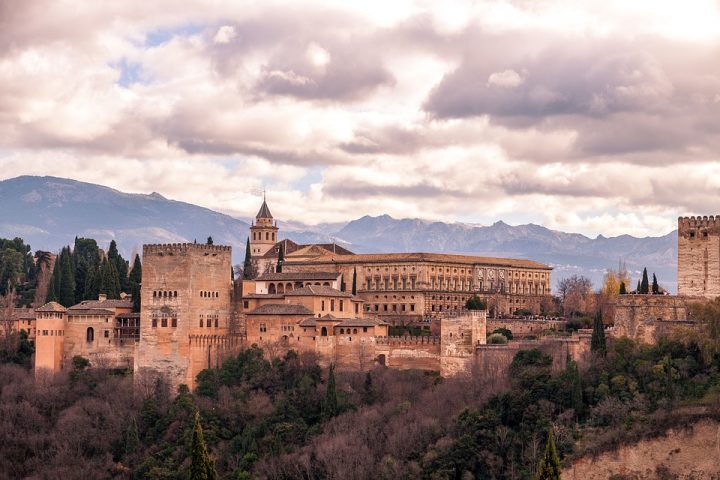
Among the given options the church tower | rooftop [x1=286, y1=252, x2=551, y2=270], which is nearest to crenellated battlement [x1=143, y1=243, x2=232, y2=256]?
rooftop [x1=286, y1=252, x2=551, y2=270]

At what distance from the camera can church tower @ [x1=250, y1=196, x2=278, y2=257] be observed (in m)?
113

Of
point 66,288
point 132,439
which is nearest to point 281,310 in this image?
point 132,439

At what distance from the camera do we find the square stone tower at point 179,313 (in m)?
66.0

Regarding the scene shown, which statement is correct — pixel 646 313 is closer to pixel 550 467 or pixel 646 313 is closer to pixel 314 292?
pixel 314 292

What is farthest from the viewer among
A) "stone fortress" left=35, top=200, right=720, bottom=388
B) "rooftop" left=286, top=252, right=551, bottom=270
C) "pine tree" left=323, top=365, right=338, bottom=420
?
"rooftop" left=286, top=252, right=551, bottom=270

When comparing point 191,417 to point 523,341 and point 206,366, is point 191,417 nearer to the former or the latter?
point 206,366

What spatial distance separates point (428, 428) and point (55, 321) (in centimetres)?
2254

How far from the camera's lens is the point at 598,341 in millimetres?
59281

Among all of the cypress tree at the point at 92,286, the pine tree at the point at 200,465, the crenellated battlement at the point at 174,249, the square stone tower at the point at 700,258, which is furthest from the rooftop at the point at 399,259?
the pine tree at the point at 200,465

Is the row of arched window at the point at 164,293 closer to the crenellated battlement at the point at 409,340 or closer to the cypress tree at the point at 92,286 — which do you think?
the crenellated battlement at the point at 409,340

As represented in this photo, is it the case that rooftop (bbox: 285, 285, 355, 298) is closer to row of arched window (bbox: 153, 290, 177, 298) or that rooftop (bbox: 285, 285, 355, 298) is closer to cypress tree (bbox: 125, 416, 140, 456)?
row of arched window (bbox: 153, 290, 177, 298)

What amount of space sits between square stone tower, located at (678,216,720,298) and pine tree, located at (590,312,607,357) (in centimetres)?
605

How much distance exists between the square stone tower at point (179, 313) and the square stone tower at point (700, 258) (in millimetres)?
23699

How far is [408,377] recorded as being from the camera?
6438cm
